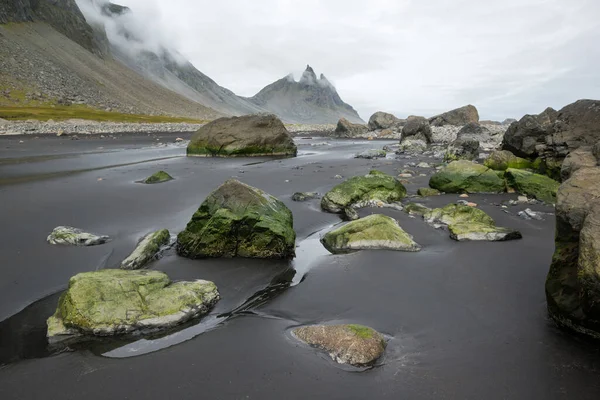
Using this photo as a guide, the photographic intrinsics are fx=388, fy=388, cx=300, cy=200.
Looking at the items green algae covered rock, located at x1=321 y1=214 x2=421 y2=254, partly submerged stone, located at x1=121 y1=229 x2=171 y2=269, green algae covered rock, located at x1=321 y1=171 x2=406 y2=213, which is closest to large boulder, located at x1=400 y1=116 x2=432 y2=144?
green algae covered rock, located at x1=321 y1=171 x2=406 y2=213

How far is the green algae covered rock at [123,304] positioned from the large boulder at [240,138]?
24426 millimetres

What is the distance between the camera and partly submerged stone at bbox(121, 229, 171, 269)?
26.7ft

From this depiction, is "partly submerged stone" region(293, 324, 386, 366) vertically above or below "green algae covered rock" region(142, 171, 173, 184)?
below

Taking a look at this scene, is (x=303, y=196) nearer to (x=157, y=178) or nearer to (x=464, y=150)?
(x=157, y=178)

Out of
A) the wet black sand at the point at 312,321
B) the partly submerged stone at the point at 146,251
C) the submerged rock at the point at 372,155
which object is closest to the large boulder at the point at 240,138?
the submerged rock at the point at 372,155

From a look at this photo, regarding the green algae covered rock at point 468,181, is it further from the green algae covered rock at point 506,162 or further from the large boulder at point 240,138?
the large boulder at point 240,138

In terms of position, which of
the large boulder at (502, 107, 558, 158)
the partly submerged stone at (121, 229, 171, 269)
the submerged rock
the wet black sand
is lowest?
the wet black sand

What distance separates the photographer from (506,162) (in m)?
21.2

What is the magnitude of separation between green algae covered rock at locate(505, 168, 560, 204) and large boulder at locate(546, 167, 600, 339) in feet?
27.2

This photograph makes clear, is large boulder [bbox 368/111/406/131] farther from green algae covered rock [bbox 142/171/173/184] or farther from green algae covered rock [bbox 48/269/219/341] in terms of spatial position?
green algae covered rock [bbox 48/269/219/341]

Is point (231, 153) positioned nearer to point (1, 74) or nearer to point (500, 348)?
point (500, 348)

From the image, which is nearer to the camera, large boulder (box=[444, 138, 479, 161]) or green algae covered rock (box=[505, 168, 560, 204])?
green algae covered rock (box=[505, 168, 560, 204])

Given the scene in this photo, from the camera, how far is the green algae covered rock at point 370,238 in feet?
30.3

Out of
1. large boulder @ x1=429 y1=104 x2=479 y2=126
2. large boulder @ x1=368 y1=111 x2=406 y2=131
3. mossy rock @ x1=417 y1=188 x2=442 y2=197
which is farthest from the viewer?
large boulder @ x1=368 y1=111 x2=406 y2=131
